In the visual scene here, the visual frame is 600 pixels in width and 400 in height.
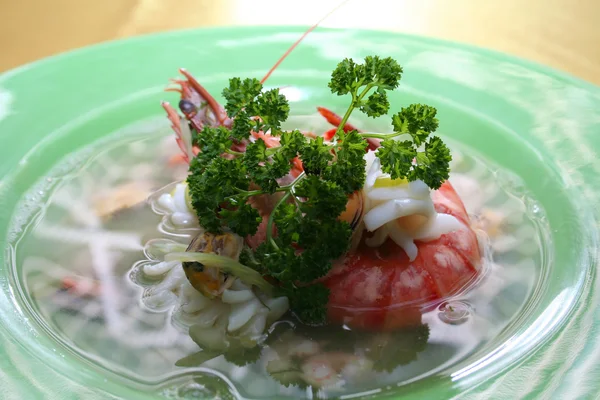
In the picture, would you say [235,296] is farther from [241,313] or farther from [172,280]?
[172,280]

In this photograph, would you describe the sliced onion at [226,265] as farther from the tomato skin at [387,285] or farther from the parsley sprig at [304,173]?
the tomato skin at [387,285]

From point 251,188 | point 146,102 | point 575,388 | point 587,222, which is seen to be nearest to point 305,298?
point 251,188

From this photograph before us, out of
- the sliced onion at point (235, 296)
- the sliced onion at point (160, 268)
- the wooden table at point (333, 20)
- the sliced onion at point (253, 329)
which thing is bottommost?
the sliced onion at point (253, 329)

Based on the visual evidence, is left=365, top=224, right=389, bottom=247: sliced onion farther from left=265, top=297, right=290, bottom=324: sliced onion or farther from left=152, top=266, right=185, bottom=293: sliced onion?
left=152, top=266, right=185, bottom=293: sliced onion

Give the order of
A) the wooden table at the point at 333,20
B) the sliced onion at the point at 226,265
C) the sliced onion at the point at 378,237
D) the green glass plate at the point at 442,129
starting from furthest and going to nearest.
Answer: the wooden table at the point at 333,20 → the sliced onion at the point at 378,237 → the sliced onion at the point at 226,265 → the green glass plate at the point at 442,129

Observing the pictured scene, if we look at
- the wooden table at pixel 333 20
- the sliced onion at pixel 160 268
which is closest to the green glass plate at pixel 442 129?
the sliced onion at pixel 160 268

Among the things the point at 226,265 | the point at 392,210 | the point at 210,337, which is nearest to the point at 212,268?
→ the point at 226,265

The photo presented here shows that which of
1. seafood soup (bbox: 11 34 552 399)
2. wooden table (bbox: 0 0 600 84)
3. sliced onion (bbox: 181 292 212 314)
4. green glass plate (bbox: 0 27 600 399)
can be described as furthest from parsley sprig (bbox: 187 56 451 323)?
wooden table (bbox: 0 0 600 84)
